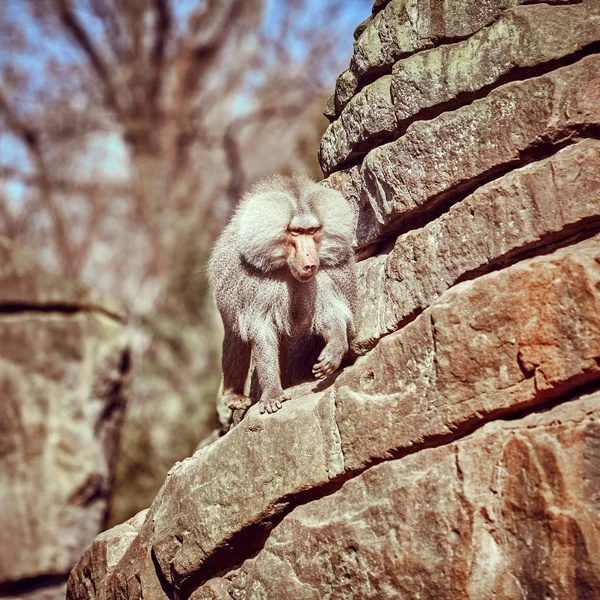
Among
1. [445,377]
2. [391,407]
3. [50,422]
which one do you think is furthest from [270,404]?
[50,422]

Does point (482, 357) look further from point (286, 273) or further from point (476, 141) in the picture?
point (286, 273)

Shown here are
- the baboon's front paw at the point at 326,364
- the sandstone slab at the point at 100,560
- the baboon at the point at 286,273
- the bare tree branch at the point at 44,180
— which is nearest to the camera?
A: the baboon's front paw at the point at 326,364

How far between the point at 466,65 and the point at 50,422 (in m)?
5.87

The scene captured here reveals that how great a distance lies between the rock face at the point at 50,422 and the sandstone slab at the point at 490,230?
4.86 metres

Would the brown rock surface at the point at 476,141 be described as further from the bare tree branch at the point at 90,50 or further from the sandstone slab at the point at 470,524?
the bare tree branch at the point at 90,50

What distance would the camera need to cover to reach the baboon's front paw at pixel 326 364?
439 centimetres

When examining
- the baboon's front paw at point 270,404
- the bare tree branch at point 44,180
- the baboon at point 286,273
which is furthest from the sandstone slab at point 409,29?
the bare tree branch at point 44,180

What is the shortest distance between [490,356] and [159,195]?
14.0 metres

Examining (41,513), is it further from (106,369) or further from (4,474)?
(106,369)

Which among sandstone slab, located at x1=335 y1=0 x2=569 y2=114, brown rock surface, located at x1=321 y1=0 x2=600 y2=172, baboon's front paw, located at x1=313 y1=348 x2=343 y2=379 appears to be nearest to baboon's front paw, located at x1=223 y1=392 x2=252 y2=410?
baboon's front paw, located at x1=313 y1=348 x2=343 y2=379

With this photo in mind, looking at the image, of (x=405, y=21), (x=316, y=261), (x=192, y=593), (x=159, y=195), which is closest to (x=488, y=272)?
(x=316, y=261)

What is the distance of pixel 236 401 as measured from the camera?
5125 millimetres

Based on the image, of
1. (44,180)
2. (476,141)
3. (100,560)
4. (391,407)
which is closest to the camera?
(391,407)

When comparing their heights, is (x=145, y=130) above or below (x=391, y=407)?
above
